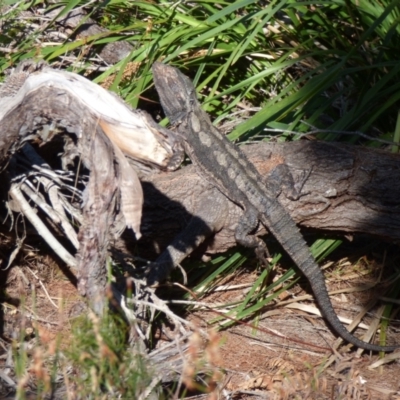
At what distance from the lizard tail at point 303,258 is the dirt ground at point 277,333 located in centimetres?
14

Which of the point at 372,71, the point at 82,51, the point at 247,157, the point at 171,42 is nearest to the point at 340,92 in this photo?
the point at 372,71

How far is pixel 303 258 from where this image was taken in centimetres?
450

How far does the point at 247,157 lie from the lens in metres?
4.68

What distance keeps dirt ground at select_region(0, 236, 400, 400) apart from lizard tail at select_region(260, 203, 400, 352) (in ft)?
0.47

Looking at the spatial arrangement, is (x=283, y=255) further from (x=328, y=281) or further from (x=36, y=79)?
(x=36, y=79)

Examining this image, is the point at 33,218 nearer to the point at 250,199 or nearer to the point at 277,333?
the point at 250,199

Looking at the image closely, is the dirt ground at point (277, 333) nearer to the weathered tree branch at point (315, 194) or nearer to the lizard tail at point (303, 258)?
the lizard tail at point (303, 258)

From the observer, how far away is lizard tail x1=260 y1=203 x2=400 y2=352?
14.6 ft

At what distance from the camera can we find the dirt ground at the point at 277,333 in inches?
166

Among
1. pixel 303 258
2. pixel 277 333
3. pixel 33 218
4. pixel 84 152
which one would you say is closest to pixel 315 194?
pixel 303 258

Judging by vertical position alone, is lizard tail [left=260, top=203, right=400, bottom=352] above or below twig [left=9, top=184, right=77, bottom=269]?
below

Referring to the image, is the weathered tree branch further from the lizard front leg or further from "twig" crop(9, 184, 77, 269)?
"twig" crop(9, 184, 77, 269)

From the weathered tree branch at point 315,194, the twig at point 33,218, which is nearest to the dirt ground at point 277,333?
the twig at point 33,218

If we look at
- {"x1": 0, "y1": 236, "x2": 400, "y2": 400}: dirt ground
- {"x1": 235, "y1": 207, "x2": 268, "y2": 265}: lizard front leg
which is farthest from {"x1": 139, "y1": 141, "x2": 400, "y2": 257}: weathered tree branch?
{"x1": 0, "y1": 236, "x2": 400, "y2": 400}: dirt ground
